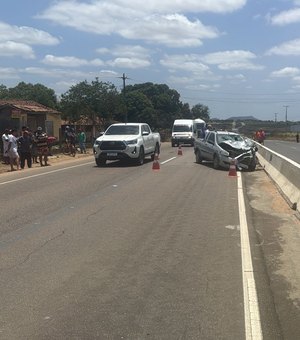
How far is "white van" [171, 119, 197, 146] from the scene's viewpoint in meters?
48.7

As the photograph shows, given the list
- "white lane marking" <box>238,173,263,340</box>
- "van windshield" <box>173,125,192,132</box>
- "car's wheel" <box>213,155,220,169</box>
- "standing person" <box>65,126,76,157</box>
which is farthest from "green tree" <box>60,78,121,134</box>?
"white lane marking" <box>238,173,263,340</box>

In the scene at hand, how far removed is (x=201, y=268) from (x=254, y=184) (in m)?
10.4

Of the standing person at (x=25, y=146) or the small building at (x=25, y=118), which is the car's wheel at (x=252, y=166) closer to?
the standing person at (x=25, y=146)

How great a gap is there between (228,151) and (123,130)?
5178mm

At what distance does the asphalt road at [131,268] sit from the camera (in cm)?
457

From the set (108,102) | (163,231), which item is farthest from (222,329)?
(108,102)

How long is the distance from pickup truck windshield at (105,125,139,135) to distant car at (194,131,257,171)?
10.7 ft

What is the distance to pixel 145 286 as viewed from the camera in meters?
5.65

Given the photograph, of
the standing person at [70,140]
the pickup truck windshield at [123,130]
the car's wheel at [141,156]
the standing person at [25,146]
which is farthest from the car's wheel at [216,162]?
the standing person at [70,140]

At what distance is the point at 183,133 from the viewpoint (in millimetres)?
48969

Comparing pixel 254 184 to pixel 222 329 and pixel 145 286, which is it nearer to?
pixel 145 286

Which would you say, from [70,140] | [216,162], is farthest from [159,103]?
[216,162]

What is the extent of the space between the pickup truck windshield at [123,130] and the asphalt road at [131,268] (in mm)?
10943

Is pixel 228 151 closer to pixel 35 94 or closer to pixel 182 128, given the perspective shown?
pixel 182 128
